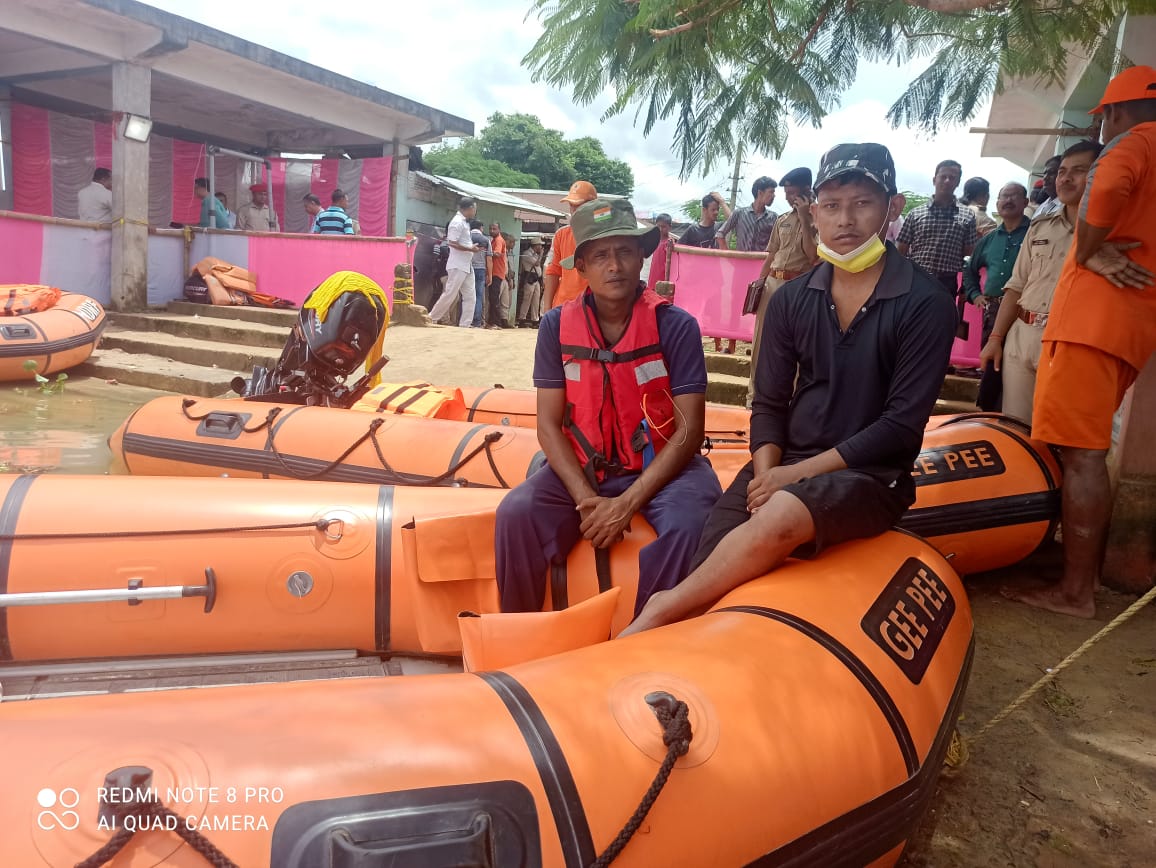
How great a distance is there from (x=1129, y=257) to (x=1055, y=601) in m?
1.37

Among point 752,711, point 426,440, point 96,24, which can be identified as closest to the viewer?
point 752,711

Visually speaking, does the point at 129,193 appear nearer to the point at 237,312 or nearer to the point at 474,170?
the point at 237,312

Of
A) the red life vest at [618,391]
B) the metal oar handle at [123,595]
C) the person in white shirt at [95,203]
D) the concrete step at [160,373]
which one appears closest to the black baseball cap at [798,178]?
the red life vest at [618,391]

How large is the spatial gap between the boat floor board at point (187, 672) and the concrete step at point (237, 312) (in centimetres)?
772

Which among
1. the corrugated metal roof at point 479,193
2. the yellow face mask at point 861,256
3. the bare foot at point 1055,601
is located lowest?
the bare foot at point 1055,601

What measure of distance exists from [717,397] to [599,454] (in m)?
3.77

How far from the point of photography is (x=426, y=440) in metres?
4.00

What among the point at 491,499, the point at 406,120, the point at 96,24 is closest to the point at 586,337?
the point at 491,499

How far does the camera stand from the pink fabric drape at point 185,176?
14047 mm

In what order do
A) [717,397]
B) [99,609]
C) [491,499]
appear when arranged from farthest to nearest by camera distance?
1. [717,397]
2. [491,499]
3. [99,609]

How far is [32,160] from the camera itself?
503 inches

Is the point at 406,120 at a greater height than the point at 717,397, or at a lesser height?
greater

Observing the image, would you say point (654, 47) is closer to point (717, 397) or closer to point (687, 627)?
point (687, 627)

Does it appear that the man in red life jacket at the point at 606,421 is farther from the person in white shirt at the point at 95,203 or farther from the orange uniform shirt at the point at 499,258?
the orange uniform shirt at the point at 499,258
